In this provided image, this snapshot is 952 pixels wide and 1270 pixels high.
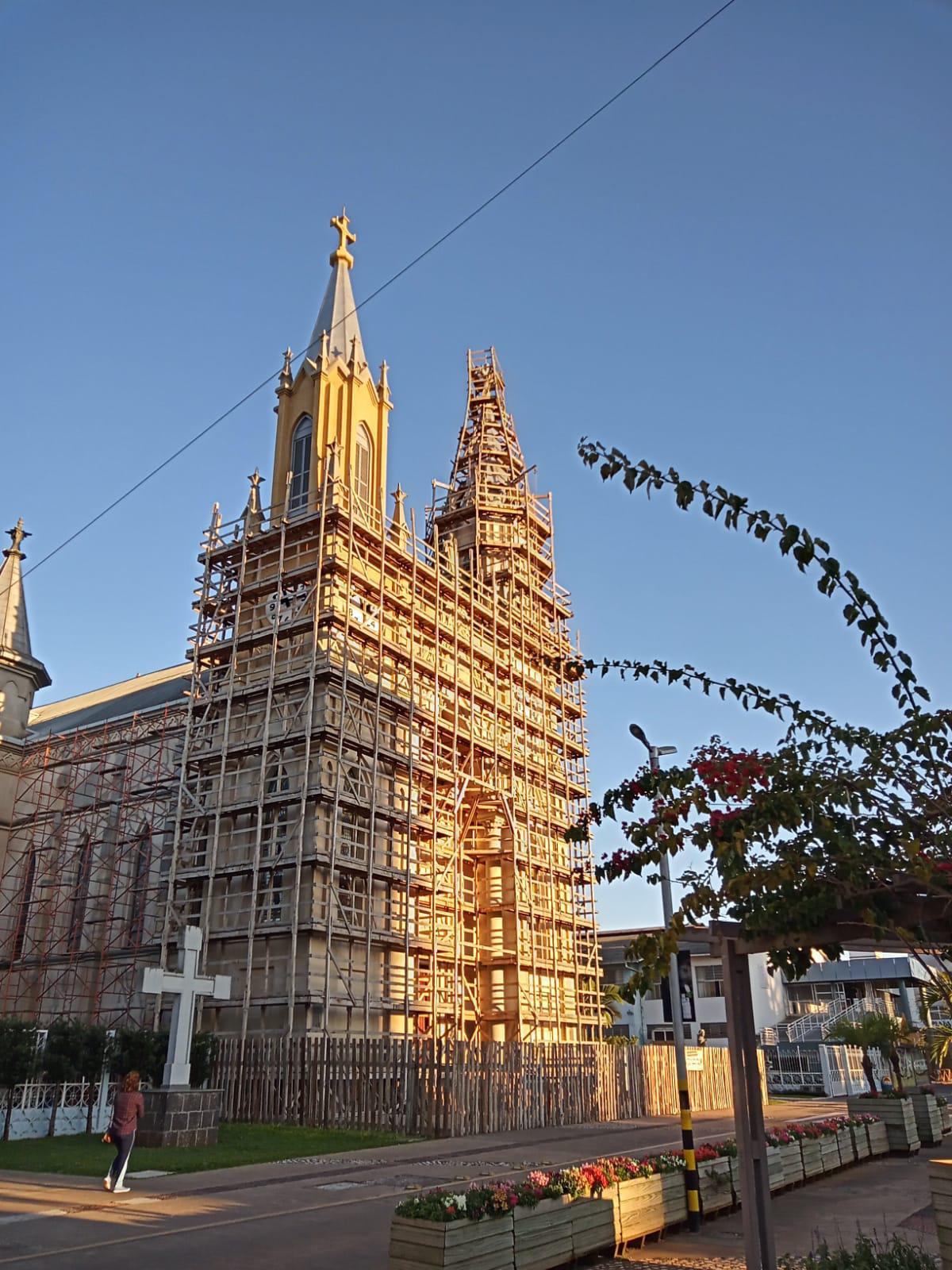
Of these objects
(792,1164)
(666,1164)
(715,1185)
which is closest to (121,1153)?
(666,1164)

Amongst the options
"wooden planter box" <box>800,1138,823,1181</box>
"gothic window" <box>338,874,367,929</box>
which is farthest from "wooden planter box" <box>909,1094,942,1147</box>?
"gothic window" <box>338,874,367,929</box>

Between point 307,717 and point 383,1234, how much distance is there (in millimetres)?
18255

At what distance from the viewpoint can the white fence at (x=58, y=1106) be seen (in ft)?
64.3

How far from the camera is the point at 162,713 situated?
3828cm

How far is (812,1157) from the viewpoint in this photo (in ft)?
51.1

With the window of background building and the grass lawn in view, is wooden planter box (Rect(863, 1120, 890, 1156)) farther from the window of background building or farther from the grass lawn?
the window of background building

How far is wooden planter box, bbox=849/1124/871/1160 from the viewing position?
17.6 meters

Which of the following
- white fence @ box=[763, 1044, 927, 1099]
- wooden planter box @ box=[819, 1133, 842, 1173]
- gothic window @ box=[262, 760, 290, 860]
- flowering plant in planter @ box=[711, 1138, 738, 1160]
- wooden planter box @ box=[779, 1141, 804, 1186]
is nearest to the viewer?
flowering plant in planter @ box=[711, 1138, 738, 1160]

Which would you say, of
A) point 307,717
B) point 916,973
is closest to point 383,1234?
point 307,717

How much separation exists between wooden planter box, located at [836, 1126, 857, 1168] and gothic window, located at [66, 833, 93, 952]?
2639 centimetres

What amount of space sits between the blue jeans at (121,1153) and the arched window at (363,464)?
2381cm

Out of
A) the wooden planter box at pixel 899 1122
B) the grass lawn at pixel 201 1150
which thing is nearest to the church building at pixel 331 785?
the grass lawn at pixel 201 1150

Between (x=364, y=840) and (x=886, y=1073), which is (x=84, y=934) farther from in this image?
(x=886, y=1073)

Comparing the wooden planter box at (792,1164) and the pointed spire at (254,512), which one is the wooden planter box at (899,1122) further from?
the pointed spire at (254,512)
